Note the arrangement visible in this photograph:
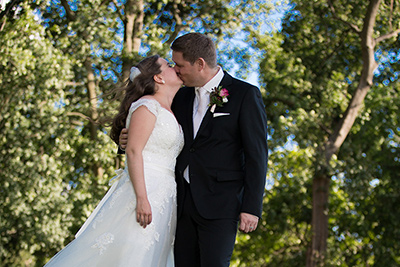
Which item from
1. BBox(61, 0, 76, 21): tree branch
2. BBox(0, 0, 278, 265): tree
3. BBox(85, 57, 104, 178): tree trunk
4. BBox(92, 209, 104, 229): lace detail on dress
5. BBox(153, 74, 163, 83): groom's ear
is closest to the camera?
BBox(92, 209, 104, 229): lace detail on dress

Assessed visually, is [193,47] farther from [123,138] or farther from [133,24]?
[133,24]

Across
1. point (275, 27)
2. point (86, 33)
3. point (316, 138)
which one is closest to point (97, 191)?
point (86, 33)

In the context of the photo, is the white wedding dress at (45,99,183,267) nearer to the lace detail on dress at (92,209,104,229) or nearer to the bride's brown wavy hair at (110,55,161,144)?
the lace detail on dress at (92,209,104,229)

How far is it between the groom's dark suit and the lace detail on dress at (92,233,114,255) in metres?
0.44

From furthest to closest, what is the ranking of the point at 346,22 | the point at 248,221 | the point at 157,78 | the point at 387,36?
the point at 387,36 → the point at 346,22 → the point at 157,78 → the point at 248,221

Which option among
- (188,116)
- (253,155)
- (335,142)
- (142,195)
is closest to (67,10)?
(335,142)

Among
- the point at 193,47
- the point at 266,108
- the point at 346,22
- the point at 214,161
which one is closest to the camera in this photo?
the point at 214,161

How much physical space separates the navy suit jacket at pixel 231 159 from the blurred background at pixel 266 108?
637cm

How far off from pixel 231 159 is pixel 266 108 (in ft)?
30.6

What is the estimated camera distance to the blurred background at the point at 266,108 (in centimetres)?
990

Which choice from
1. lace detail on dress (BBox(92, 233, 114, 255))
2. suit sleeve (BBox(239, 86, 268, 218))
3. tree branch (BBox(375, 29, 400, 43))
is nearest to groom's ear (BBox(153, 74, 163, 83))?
suit sleeve (BBox(239, 86, 268, 218))

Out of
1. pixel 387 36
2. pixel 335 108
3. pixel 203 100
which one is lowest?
pixel 335 108

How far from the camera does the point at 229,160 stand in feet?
12.1

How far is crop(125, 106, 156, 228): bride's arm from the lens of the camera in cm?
361
